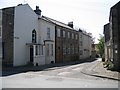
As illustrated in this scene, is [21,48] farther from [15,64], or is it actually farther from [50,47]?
[50,47]

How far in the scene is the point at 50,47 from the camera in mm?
35125

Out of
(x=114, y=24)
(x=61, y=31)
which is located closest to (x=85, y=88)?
(x=114, y=24)

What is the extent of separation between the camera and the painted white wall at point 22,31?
27406 mm

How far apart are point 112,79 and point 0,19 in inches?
682

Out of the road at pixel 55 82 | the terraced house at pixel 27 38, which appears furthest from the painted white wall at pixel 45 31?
the road at pixel 55 82

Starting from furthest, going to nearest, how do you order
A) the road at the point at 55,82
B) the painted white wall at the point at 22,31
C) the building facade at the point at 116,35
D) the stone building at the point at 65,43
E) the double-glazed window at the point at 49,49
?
the stone building at the point at 65,43 → the double-glazed window at the point at 49,49 → the painted white wall at the point at 22,31 → the building facade at the point at 116,35 → the road at the point at 55,82

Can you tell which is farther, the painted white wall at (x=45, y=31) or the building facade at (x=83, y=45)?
the building facade at (x=83, y=45)

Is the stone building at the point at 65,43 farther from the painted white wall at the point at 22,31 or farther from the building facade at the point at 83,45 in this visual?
the painted white wall at the point at 22,31

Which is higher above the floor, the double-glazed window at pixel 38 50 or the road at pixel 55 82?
the double-glazed window at pixel 38 50

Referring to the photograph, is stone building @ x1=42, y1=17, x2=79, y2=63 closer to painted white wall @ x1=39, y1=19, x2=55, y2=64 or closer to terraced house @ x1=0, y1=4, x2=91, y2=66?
terraced house @ x1=0, y1=4, x2=91, y2=66

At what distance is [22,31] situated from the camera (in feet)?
94.1

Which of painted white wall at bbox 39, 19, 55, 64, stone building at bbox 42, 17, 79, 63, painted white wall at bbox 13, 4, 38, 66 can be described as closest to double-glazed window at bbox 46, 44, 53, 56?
painted white wall at bbox 39, 19, 55, 64

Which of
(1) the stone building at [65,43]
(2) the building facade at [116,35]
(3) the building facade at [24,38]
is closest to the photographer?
(2) the building facade at [116,35]

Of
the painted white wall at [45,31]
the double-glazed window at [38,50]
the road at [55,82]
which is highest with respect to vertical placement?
the painted white wall at [45,31]
